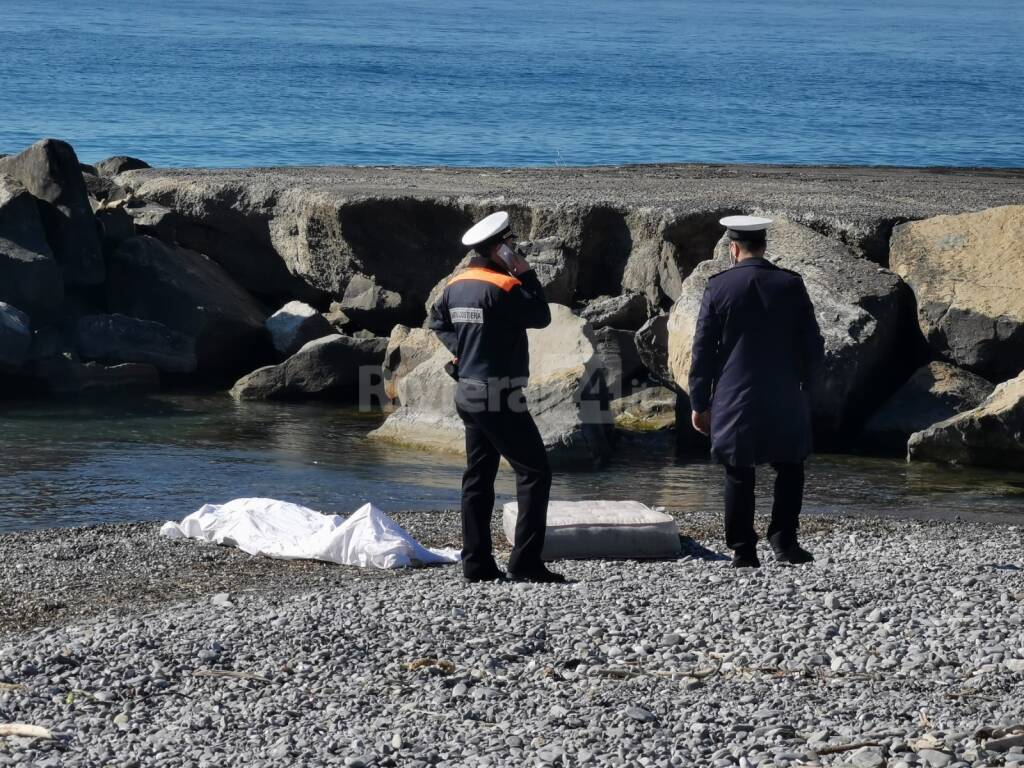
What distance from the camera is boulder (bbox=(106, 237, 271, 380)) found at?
1700cm

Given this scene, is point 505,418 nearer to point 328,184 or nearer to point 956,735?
point 956,735

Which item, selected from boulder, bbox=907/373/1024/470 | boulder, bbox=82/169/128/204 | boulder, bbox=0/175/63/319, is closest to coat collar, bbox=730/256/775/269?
boulder, bbox=907/373/1024/470

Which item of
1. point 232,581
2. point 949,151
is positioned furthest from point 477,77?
point 232,581

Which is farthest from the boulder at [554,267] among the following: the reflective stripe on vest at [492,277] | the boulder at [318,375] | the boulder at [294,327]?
the reflective stripe on vest at [492,277]

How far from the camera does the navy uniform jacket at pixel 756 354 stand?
7203 millimetres

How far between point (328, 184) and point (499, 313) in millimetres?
12036

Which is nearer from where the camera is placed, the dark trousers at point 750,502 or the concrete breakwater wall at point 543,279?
the dark trousers at point 750,502

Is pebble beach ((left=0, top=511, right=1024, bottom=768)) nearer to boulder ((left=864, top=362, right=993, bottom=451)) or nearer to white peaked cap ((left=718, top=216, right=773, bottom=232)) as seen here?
white peaked cap ((left=718, top=216, right=773, bottom=232))

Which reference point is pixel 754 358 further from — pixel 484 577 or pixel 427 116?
pixel 427 116

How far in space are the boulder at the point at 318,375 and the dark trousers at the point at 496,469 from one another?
8660 mm

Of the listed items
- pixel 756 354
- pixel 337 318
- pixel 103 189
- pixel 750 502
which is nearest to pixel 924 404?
pixel 750 502

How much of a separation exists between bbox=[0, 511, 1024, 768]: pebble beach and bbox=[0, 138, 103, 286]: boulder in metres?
9.82

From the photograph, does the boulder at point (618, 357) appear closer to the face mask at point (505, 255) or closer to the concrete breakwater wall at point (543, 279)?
the concrete breakwater wall at point (543, 279)

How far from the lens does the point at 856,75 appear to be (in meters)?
64.5
